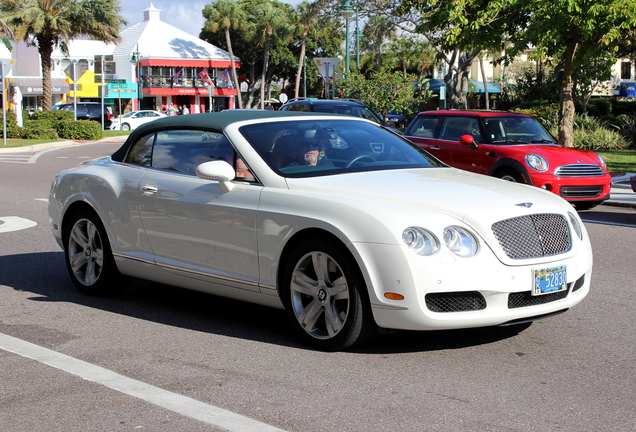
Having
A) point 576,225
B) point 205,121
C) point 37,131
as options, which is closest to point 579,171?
point 576,225

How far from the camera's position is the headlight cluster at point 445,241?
4770mm

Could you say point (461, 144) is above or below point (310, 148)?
below

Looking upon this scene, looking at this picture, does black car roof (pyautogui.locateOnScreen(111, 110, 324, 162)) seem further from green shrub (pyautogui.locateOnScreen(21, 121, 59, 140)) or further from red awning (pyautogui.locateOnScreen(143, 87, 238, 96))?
red awning (pyautogui.locateOnScreen(143, 87, 238, 96))

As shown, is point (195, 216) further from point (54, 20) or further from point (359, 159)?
point (54, 20)

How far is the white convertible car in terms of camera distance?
4816 millimetres

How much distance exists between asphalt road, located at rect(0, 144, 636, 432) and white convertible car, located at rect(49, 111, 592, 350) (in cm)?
28

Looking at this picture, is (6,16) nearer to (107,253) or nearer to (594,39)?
(594,39)

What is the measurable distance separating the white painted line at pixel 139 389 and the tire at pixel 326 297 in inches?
44.5

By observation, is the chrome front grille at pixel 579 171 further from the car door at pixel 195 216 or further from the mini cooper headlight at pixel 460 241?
the mini cooper headlight at pixel 460 241

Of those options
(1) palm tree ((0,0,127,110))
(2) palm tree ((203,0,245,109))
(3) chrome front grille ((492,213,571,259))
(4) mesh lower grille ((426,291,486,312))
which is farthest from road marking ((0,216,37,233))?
(2) palm tree ((203,0,245,109))

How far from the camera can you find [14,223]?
11.2m

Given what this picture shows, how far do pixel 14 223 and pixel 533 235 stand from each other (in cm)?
825

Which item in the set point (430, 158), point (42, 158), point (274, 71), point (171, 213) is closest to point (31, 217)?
point (171, 213)

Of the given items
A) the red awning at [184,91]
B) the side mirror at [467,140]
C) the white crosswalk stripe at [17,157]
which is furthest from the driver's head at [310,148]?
the red awning at [184,91]
